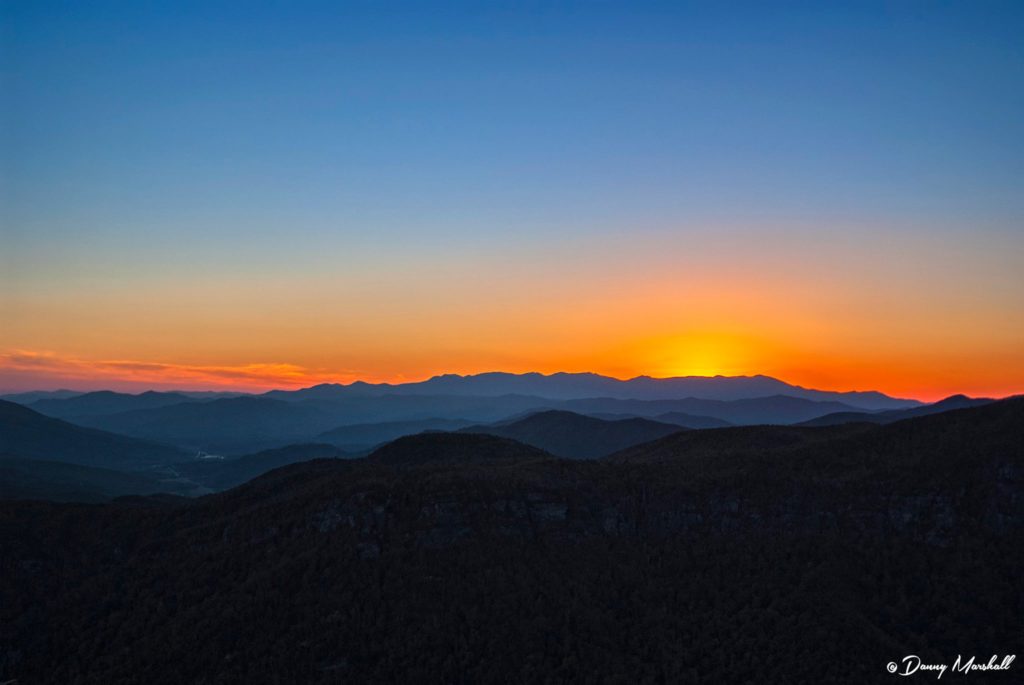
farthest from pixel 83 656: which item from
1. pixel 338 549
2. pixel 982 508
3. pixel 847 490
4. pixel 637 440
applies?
pixel 637 440
